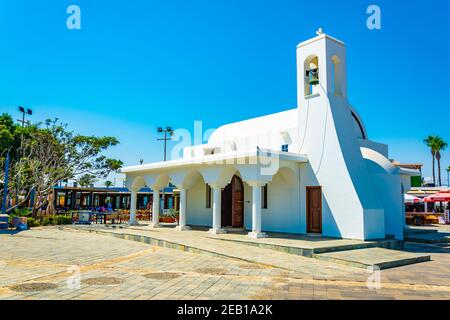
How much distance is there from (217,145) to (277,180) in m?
5.04

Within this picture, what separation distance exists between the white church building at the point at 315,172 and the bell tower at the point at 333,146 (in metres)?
0.03

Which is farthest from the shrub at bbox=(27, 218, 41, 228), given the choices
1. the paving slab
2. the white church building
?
the paving slab

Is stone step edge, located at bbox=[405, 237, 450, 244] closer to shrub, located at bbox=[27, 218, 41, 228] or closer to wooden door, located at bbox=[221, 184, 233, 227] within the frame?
wooden door, located at bbox=[221, 184, 233, 227]

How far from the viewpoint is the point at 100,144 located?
2639 cm

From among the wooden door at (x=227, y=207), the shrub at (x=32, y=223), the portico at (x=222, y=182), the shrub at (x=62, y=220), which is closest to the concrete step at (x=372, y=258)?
the portico at (x=222, y=182)

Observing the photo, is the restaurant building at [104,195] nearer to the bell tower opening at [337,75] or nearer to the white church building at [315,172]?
the white church building at [315,172]

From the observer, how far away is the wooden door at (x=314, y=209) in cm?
1293

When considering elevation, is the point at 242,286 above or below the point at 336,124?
below

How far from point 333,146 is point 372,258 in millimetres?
4429

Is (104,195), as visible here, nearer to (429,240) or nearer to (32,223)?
(32,223)

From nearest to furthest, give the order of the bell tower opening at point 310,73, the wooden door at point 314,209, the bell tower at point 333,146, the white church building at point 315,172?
the bell tower at point 333,146 < the white church building at point 315,172 < the wooden door at point 314,209 < the bell tower opening at point 310,73

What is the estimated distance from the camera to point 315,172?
42.3 feet
